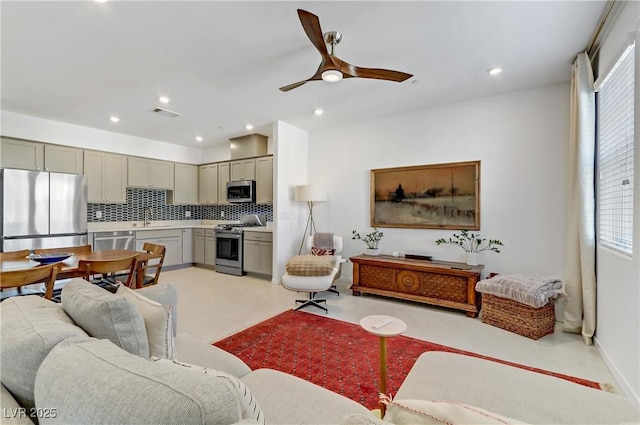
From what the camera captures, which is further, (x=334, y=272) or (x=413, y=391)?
(x=334, y=272)

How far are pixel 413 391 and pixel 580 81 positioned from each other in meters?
3.24

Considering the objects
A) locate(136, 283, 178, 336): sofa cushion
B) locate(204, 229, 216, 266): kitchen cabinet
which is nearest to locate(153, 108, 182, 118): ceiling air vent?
locate(204, 229, 216, 266): kitchen cabinet

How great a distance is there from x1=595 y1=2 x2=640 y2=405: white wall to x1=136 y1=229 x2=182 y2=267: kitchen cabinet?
615 cm

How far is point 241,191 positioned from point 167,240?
1.80 metres

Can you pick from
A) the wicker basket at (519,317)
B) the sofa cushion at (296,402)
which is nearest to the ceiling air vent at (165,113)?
the sofa cushion at (296,402)

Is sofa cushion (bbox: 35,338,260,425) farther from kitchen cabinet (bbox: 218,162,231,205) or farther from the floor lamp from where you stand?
kitchen cabinet (bbox: 218,162,231,205)

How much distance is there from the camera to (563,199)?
335cm

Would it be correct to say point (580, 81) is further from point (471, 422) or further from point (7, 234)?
point (7, 234)

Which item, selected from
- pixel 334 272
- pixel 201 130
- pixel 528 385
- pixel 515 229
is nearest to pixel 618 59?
pixel 515 229

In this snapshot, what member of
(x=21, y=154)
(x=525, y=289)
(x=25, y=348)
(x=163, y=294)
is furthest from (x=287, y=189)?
(x=25, y=348)

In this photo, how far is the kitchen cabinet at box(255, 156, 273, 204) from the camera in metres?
5.42

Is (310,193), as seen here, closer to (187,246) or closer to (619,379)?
(187,246)

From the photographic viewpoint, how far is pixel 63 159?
471 cm

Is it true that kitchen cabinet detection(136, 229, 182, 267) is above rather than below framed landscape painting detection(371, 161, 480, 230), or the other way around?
below
